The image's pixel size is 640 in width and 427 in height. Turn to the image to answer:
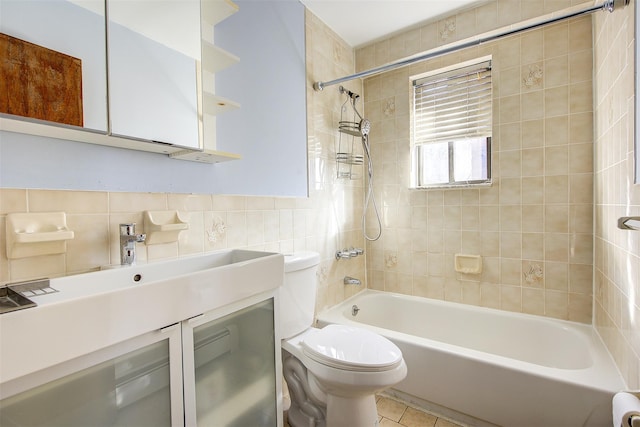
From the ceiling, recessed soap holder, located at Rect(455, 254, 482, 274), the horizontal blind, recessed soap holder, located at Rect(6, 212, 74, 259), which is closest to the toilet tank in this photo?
recessed soap holder, located at Rect(6, 212, 74, 259)

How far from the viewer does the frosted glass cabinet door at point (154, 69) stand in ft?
3.44

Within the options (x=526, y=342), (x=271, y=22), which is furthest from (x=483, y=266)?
(x=271, y=22)

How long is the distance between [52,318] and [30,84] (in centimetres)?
68

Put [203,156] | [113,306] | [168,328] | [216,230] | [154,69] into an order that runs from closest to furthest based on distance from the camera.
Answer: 1. [113,306]
2. [168,328]
3. [154,69]
4. [203,156]
5. [216,230]

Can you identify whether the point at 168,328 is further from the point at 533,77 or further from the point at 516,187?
the point at 533,77

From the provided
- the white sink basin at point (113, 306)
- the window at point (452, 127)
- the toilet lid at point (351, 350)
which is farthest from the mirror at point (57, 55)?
Result: the window at point (452, 127)

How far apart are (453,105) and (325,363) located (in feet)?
6.39

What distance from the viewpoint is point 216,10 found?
1375mm

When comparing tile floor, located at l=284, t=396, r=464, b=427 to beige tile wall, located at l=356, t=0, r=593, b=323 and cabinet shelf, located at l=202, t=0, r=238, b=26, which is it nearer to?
beige tile wall, located at l=356, t=0, r=593, b=323

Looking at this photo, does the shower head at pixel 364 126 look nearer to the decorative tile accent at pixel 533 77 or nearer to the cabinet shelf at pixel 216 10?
the decorative tile accent at pixel 533 77

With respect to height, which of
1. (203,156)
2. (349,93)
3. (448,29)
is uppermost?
(448,29)

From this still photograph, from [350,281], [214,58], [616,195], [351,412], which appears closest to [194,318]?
[351,412]

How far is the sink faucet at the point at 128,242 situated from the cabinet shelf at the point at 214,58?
77 cm

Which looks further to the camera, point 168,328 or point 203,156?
point 203,156
